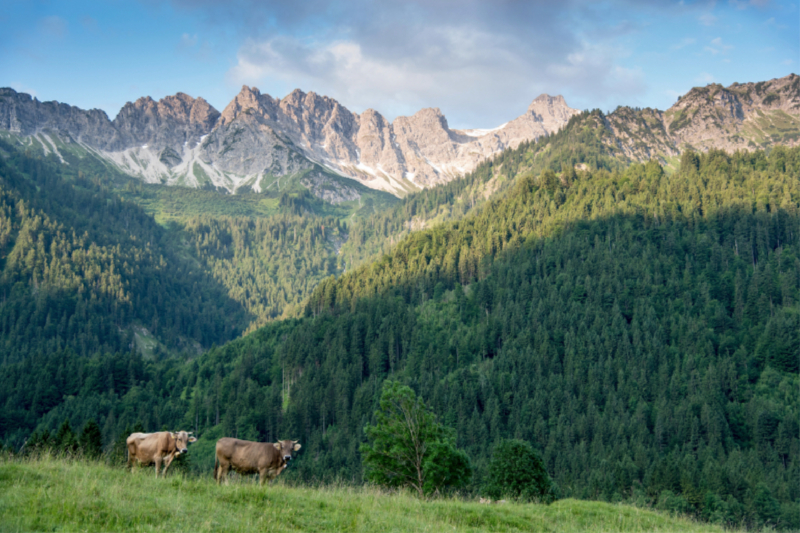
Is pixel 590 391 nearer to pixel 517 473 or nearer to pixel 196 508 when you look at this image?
pixel 517 473

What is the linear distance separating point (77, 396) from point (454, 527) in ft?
702

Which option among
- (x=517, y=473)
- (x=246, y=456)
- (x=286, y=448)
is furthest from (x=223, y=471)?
(x=517, y=473)

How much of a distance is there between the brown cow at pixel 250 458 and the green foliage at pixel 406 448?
21527 mm

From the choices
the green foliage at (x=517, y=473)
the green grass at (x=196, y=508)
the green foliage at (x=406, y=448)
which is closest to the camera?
the green grass at (x=196, y=508)

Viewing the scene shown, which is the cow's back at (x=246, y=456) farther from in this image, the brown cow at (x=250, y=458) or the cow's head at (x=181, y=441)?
the cow's head at (x=181, y=441)

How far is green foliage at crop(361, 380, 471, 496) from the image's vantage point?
47375mm

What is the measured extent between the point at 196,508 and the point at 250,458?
7230 millimetres

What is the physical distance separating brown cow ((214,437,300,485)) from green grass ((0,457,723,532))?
4.76 ft

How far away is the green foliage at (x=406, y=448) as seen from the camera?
1865 inches

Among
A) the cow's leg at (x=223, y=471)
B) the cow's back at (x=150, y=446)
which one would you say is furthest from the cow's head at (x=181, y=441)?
the cow's leg at (x=223, y=471)

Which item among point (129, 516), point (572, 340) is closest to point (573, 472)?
point (572, 340)

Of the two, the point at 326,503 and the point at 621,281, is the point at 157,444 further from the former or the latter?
the point at 621,281

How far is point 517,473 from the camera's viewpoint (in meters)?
66.8

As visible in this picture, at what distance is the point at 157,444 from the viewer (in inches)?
1006
